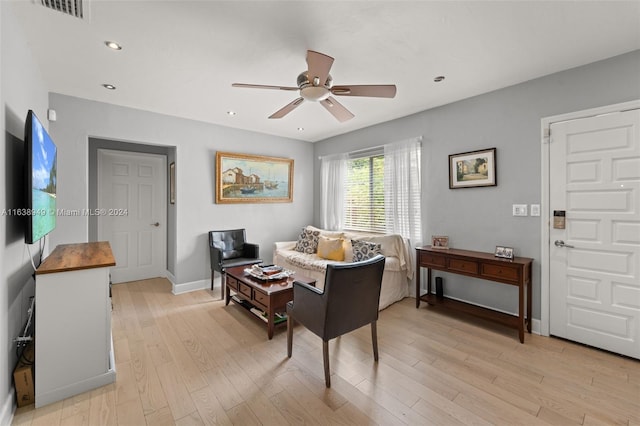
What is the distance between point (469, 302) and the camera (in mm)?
3344

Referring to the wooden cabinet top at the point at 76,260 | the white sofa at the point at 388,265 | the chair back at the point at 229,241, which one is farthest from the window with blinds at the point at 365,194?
the wooden cabinet top at the point at 76,260

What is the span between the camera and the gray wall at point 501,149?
250 cm

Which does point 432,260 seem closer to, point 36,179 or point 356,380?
point 356,380

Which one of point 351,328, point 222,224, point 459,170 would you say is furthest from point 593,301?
point 222,224

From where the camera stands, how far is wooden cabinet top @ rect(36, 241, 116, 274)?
1834 millimetres

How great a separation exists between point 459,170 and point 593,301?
1768 mm

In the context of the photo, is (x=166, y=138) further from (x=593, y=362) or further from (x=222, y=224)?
(x=593, y=362)

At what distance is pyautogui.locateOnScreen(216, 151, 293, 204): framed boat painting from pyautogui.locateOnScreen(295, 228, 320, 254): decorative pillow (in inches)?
35.0

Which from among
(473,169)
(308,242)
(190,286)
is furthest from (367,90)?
(190,286)

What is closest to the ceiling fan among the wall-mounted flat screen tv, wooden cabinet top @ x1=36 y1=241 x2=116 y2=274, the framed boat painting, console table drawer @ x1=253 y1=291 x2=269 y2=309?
the wall-mounted flat screen tv

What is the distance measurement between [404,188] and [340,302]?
95.8 inches

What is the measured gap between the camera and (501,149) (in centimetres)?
306

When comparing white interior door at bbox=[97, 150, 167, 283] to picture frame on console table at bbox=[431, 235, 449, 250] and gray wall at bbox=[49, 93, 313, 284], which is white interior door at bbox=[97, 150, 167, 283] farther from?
picture frame on console table at bbox=[431, 235, 449, 250]

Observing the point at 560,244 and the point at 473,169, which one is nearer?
the point at 560,244
